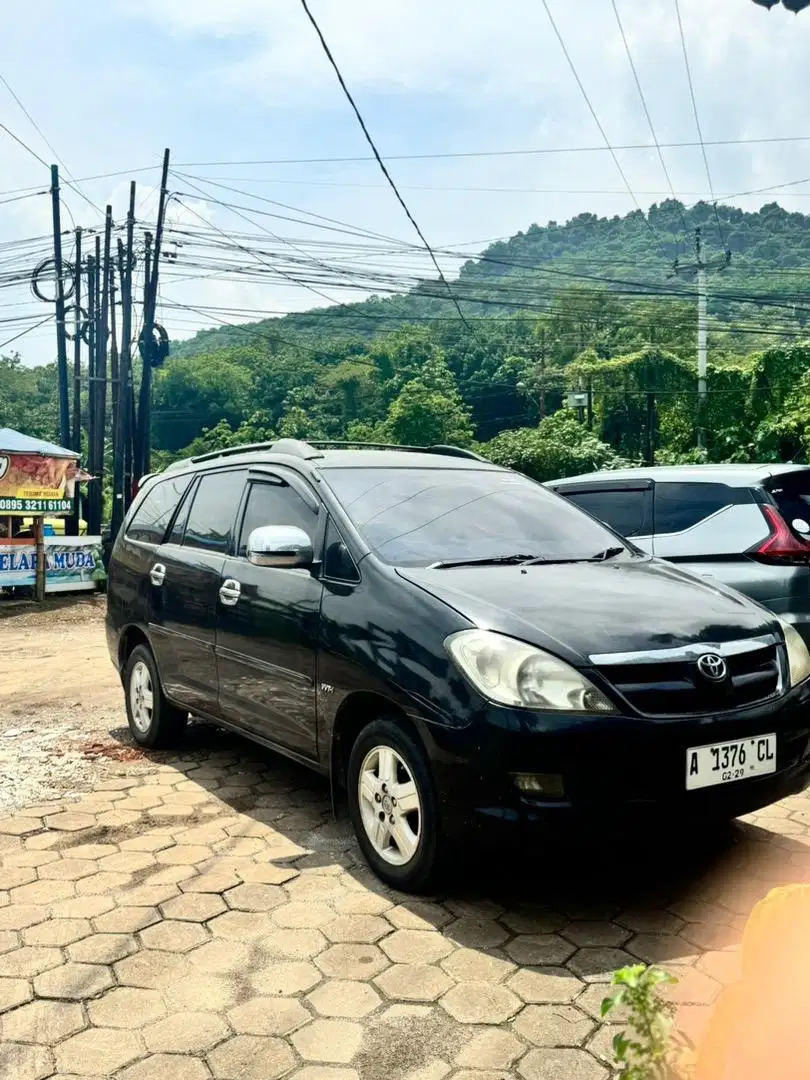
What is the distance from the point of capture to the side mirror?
4.20 metres

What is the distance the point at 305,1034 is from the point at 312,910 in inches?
32.9

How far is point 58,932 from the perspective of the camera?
3.41m

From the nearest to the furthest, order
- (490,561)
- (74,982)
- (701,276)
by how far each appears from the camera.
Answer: (74,982) < (490,561) < (701,276)

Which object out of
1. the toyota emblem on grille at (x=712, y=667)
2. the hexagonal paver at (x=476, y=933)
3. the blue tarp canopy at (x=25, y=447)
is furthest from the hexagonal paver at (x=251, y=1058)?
the blue tarp canopy at (x=25, y=447)

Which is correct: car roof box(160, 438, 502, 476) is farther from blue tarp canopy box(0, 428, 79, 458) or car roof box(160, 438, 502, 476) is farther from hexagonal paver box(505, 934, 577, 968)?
blue tarp canopy box(0, 428, 79, 458)

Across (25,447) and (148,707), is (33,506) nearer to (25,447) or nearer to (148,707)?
(25,447)

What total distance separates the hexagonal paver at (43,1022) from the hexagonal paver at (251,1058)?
455mm

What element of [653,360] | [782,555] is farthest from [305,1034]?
[653,360]

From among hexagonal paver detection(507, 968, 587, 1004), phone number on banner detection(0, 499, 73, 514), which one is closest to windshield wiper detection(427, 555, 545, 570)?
hexagonal paver detection(507, 968, 587, 1004)

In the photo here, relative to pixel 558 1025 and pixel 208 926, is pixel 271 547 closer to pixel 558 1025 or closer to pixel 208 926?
pixel 208 926

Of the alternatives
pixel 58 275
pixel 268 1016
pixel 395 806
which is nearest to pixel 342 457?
pixel 395 806

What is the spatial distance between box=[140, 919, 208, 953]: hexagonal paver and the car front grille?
1645mm

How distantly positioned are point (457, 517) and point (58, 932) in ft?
7.67

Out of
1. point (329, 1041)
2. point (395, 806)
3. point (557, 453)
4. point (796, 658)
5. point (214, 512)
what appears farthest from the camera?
point (557, 453)
